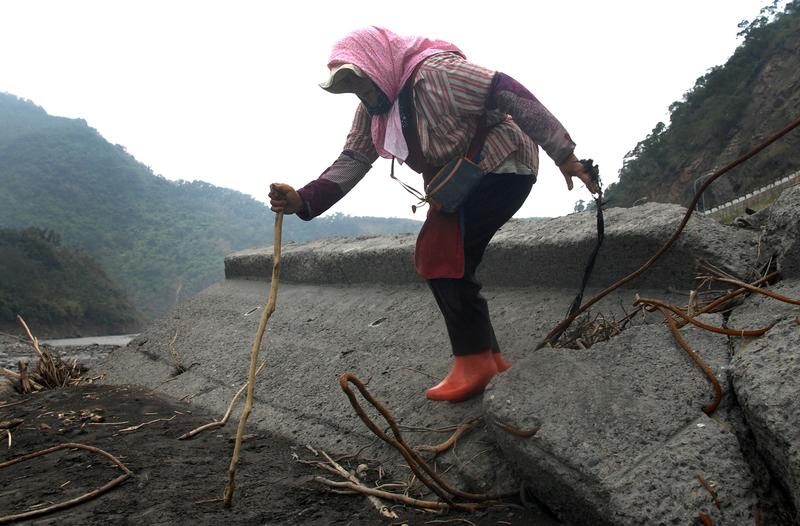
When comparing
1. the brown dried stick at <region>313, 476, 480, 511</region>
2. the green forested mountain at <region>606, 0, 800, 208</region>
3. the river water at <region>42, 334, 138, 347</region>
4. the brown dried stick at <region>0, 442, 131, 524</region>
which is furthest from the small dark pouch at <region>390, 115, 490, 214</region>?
the green forested mountain at <region>606, 0, 800, 208</region>

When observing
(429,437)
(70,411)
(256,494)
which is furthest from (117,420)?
(429,437)

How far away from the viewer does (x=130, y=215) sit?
6838 centimetres

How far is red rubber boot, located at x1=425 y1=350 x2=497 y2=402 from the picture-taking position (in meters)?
2.48

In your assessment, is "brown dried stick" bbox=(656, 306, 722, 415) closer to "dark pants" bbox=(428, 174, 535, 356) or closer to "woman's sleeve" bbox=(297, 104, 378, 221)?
"dark pants" bbox=(428, 174, 535, 356)

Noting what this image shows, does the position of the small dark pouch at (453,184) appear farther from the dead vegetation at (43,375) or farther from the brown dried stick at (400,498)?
the dead vegetation at (43,375)

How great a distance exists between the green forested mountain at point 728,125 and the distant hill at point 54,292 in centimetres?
2886

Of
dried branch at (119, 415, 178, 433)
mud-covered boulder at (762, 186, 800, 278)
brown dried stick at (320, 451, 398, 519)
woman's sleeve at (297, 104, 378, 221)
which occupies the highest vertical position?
woman's sleeve at (297, 104, 378, 221)

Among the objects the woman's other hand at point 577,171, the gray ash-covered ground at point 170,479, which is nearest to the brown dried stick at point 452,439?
the gray ash-covered ground at point 170,479

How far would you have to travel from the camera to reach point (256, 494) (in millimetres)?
2109

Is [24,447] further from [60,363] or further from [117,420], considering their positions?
[60,363]

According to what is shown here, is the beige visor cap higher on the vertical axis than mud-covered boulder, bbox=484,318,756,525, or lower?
higher

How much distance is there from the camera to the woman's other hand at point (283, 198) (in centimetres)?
252

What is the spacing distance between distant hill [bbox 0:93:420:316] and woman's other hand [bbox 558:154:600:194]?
1921 inches

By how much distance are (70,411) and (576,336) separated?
2763 mm
